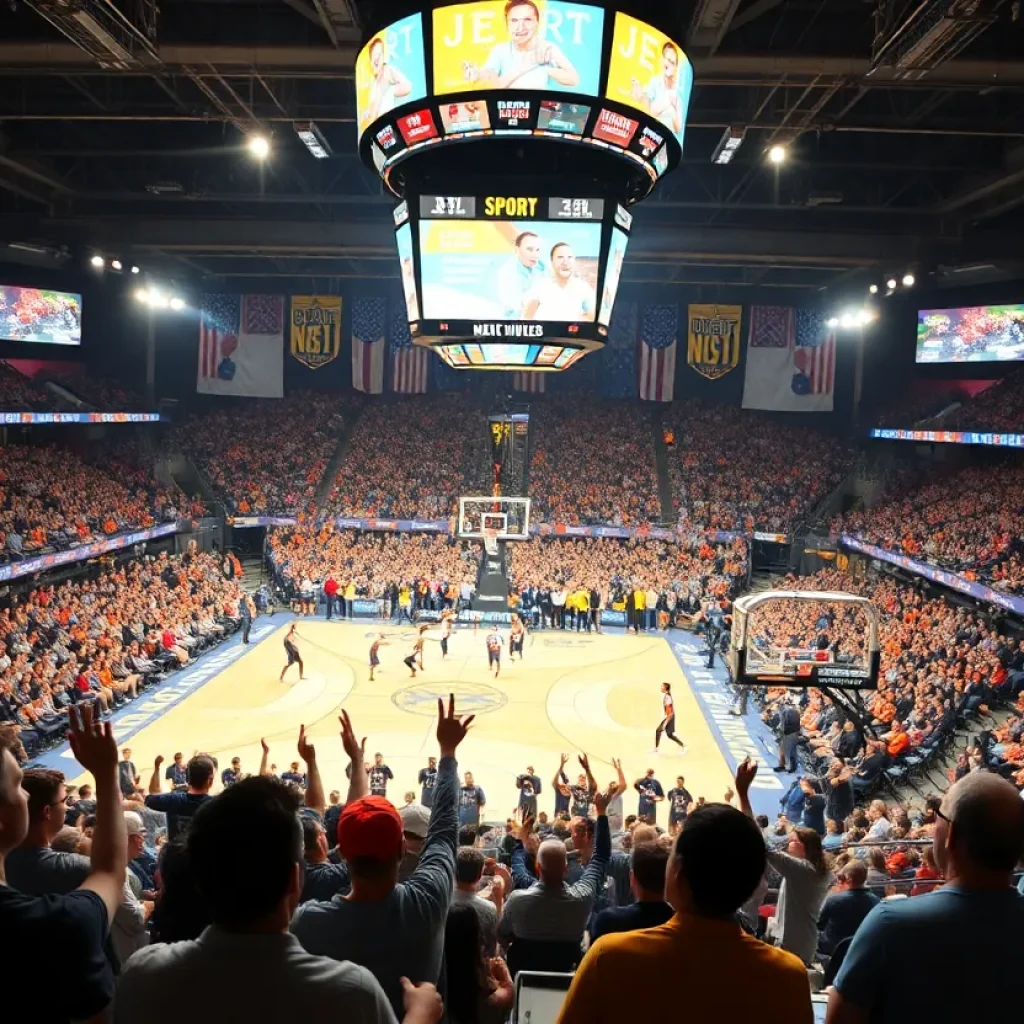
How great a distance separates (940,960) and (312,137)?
1881 centimetres

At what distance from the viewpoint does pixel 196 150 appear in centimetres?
2005

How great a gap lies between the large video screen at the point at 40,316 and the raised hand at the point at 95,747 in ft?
96.5

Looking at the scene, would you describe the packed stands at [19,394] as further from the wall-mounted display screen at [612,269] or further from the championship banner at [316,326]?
the wall-mounted display screen at [612,269]

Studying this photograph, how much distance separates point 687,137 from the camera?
20.7 metres

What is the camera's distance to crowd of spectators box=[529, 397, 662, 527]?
32.8m

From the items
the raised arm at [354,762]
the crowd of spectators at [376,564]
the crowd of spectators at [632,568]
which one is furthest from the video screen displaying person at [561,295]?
the crowd of spectators at [376,564]

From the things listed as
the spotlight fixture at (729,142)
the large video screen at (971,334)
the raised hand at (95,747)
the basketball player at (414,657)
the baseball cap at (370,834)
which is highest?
the spotlight fixture at (729,142)

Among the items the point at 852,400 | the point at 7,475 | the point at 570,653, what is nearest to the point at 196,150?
the point at 7,475

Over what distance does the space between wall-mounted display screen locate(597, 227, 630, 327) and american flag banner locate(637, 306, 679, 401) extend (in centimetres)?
2230

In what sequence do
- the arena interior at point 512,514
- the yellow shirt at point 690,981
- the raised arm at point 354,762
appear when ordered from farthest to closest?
the raised arm at point 354,762, the arena interior at point 512,514, the yellow shirt at point 690,981

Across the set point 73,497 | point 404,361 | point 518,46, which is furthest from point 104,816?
point 404,361

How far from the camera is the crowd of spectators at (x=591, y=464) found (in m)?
32.8

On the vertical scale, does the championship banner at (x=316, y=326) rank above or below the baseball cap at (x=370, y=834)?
above

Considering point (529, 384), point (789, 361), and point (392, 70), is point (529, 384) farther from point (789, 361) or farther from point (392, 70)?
point (392, 70)
